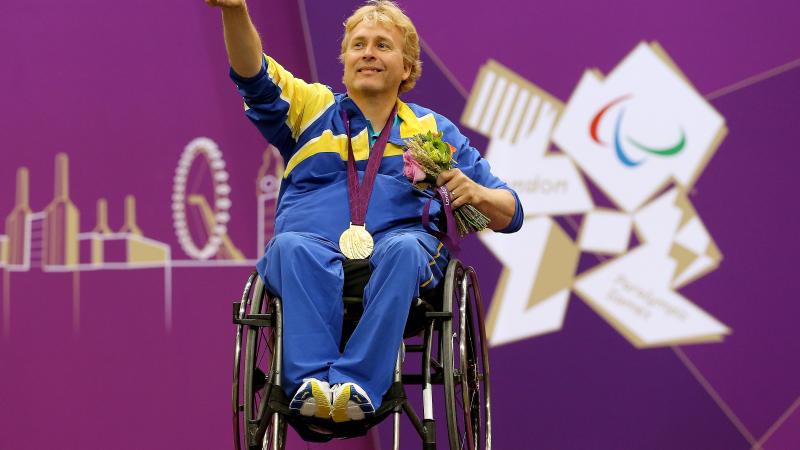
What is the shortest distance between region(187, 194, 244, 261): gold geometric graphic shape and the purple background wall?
0.04m

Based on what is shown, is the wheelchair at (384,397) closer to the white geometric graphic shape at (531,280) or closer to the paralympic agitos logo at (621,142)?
the white geometric graphic shape at (531,280)

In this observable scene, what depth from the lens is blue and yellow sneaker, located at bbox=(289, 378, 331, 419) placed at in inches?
95.9

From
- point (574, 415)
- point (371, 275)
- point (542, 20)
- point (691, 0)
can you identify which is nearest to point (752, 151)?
point (691, 0)

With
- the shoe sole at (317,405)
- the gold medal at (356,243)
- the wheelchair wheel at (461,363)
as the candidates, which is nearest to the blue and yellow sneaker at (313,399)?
the shoe sole at (317,405)

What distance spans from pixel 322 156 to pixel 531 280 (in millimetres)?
1699

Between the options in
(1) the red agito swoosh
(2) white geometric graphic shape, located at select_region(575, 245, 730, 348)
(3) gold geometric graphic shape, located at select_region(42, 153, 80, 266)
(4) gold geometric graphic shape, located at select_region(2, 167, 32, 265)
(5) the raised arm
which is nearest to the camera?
(5) the raised arm

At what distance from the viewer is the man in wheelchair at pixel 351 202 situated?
2.52 metres

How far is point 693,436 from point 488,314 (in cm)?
91

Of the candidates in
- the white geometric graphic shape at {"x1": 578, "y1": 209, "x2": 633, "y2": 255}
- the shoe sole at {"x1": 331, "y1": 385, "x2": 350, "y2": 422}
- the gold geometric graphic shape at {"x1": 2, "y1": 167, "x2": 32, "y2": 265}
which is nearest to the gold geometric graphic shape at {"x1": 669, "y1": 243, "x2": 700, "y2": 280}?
the white geometric graphic shape at {"x1": 578, "y1": 209, "x2": 633, "y2": 255}

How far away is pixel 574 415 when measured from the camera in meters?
4.38

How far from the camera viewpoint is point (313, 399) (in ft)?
8.02

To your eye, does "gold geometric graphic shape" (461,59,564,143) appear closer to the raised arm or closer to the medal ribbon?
the medal ribbon

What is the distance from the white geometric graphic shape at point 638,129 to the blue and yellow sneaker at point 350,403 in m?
2.15

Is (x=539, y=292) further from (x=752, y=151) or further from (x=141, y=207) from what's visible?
(x=141, y=207)
